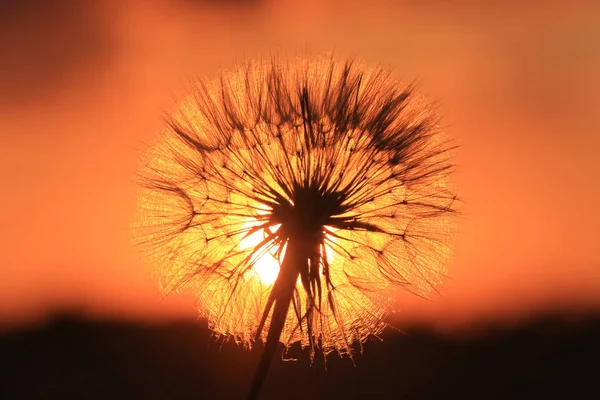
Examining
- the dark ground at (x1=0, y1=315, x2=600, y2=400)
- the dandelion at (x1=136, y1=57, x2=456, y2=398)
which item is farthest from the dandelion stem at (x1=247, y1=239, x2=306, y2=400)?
the dark ground at (x1=0, y1=315, x2=600, y2=400)

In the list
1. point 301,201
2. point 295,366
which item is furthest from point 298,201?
point 295,366

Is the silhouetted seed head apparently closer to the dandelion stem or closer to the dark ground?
→ the dandelion stem

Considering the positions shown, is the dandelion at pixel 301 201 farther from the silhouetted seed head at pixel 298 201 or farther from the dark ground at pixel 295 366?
the dark ground at pixel 295 366

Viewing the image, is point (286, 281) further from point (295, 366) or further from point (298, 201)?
point (295, 366)

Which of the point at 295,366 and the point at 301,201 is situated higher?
the point at 295,366

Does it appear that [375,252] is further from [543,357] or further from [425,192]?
[543,357]

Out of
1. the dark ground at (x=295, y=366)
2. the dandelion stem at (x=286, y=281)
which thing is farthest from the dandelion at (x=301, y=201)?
the dark ground at (x=295, y=366)
